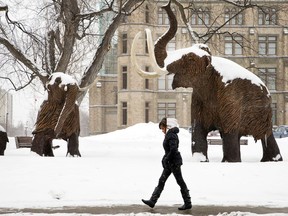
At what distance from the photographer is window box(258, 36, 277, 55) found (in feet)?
149

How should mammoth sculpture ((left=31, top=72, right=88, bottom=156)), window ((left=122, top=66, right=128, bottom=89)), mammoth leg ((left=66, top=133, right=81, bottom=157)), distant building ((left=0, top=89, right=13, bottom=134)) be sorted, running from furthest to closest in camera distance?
1. window ((left=122, top=66, right=128, bottom=89))
2. distant building ((left=0, top=89, right=13, bottom=134))
3. mammoth leg ((left=66, top=133, right=81, bottom=157))
4. mammoth sculpture ((left=31, top=72, right=88, bottom=156))

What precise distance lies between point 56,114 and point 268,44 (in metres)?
35.3

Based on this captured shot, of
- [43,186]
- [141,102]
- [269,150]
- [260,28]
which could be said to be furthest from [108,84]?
[43,186]

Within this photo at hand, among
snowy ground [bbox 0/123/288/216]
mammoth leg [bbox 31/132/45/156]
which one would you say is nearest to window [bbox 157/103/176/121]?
mammoth leg [bbox 31/132/45/156]

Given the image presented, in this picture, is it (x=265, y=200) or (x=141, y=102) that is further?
(x=141, y=102)

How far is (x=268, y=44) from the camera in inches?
1800

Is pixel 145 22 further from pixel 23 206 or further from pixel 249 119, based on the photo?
pixel 23 206

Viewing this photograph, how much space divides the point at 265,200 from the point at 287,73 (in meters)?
39.4

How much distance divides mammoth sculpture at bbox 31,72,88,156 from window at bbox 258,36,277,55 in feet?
113

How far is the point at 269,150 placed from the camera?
1303 cm

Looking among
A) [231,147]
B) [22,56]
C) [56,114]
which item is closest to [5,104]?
[22,56]

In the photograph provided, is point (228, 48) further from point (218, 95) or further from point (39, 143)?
point (218, 95)

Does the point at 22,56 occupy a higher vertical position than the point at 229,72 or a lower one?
higher

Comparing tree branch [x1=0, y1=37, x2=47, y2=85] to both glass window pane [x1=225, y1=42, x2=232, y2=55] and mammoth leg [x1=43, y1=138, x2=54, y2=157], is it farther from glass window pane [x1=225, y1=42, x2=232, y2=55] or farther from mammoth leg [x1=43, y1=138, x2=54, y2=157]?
glass window pane [x1=225, y1=42, x2=232, y2=55]
